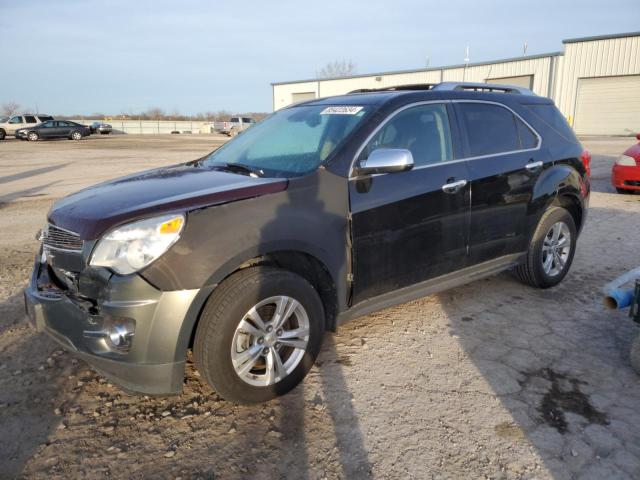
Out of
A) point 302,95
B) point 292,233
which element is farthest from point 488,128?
point 302,95

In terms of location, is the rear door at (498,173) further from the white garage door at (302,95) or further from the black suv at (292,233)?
the white garage door at (302,95)

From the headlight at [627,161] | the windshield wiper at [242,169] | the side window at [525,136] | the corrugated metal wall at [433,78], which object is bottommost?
the headlight at [627,161]

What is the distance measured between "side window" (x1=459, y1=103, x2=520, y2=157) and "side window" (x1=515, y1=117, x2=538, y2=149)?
0.17 ft

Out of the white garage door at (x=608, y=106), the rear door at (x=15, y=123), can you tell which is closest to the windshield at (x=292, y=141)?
the white garage door at (x=608, y=106)

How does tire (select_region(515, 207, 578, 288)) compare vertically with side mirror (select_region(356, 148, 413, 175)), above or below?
below

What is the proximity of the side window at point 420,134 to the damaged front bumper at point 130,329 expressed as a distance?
168 centimetres

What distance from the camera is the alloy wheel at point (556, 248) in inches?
181

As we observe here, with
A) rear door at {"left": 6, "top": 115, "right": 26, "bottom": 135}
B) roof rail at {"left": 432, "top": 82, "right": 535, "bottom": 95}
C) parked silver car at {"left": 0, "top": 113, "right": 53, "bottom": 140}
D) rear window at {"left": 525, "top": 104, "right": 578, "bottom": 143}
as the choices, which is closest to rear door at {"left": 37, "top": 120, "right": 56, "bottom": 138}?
parked silver car at {"left": 0, "top": 113, "right": 53, "bottom": 140}

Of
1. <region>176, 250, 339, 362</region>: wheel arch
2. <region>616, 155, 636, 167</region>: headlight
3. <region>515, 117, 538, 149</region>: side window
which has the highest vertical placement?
<region>515, 117, 538, 149</region>: side window

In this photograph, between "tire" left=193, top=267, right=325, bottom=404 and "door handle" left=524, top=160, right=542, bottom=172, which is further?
"door handle" left=524, top=160, right=542, bottom=172

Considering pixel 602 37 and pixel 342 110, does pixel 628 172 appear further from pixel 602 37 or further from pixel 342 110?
pixel 602 37

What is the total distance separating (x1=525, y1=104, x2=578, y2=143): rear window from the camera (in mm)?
4508

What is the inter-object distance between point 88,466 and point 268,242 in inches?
56.2

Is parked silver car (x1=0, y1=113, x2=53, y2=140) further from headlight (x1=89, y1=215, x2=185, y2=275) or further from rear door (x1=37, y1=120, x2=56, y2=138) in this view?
headlight (x1=89, y1=215, x2=185, y2=275)
